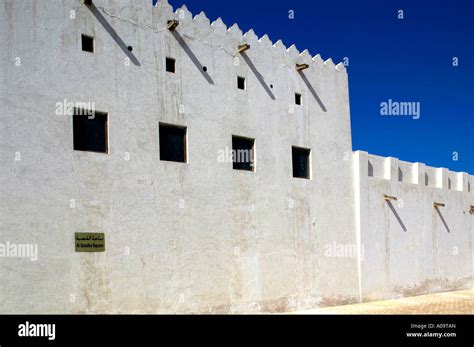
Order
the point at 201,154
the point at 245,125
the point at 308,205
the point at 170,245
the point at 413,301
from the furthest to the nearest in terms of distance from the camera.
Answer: the point at 413,301 < the point at 308,205 < the point at 245,125 < the point at 201,154 < the point at 170,245

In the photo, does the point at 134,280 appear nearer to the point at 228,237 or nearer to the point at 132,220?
the point at 132,220

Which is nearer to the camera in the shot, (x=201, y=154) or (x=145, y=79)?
(x=145, y=79)

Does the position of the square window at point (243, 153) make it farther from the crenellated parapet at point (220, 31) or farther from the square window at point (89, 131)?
the square window at point (89, 131)

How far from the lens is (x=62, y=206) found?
8781 millimetres

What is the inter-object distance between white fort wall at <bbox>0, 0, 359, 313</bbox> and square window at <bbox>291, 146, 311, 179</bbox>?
263mm

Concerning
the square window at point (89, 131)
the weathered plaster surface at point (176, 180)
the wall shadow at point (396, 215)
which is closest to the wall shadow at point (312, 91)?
the weathered plaster surface at point (176, 180)

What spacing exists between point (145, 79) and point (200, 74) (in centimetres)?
152

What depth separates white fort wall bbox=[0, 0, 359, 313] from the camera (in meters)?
8.53

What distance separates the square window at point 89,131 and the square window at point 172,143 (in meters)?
1.35

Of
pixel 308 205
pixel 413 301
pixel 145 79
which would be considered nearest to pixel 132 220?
pixel 145 79

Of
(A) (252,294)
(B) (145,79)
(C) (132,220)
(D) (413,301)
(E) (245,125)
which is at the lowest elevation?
(D) (413,301)

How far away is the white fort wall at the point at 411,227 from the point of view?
14656 mm

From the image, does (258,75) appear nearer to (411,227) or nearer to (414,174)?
(414,174)

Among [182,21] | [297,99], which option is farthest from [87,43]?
[297,99]
